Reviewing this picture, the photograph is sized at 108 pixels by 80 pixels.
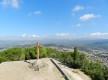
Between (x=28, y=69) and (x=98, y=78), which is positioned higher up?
(x=28, y=69)

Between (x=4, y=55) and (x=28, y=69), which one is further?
(x=4, y=55)

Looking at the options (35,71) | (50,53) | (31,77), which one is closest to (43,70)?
(35,71)

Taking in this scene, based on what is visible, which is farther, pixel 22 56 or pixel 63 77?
pixel 22 56

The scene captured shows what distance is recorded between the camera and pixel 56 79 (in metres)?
23.1

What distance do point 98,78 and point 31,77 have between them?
1461 centimetres

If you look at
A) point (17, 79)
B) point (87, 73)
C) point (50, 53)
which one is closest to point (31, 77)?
point (17, 79)

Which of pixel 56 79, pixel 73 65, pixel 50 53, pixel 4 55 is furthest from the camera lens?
pixel 50 53

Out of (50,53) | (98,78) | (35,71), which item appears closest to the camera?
(35,71)

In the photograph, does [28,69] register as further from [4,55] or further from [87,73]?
[4,55]

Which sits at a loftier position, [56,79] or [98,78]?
[56,79]

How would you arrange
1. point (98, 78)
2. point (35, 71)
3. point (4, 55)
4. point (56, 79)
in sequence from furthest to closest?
point (4, 55) < point (98, 78) < point (35, 71) < point (56, 79)

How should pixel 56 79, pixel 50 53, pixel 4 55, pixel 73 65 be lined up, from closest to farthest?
pixel 56 79 → pixel 73 65 → pixel 4 55 → pixel 50 53

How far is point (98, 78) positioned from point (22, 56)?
71.9 feet

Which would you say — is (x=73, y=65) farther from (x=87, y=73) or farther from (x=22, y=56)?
(x=22, y=56)
